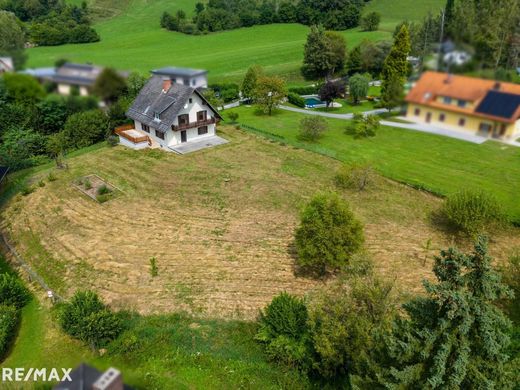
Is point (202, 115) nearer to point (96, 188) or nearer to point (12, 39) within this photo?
point (96, 188)

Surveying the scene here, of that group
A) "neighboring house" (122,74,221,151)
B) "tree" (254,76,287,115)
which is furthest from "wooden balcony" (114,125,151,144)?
"tree" (254,76,287,115)

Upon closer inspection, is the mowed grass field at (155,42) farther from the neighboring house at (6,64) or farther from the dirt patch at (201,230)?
the dirt patch at (201,230)

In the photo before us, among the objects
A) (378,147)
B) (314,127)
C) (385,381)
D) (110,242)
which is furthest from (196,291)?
(314,127)

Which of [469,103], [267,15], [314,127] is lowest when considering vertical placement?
[314,127]

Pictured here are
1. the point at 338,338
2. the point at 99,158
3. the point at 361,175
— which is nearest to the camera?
the point at 338,338

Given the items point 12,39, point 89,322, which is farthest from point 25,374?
point 12,39

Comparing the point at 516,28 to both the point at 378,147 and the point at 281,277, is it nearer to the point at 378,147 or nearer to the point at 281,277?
the point at 281,277
